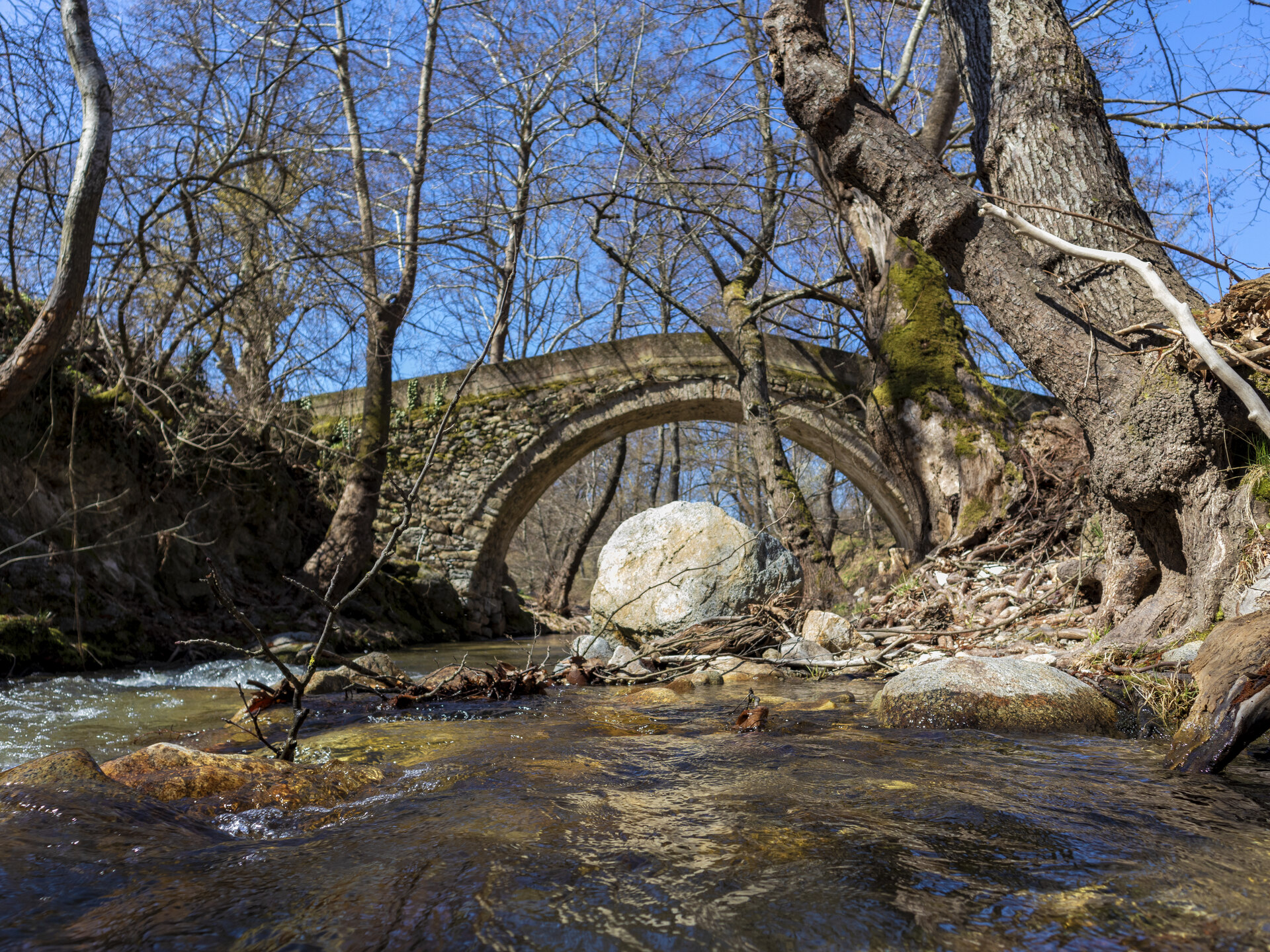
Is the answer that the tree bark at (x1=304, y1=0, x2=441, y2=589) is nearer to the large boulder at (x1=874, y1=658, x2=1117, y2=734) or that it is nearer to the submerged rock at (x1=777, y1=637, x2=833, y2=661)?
the submerged rock at (x1=777, y1=637, x2=833, y2=661)

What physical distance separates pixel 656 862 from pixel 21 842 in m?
1.23

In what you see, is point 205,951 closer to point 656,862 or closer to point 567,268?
point 656,862

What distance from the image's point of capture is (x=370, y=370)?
9719 mm

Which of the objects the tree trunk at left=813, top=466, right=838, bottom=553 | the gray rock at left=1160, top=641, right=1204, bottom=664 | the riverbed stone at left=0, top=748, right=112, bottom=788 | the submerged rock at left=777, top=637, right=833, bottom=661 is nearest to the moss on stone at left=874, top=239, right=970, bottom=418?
the submerged rock at left=777, top=637, right=833, bottom=661

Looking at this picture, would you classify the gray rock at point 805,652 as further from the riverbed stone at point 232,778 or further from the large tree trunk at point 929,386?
the riverbed stone at point 232,778

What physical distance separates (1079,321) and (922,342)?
12.4 feet

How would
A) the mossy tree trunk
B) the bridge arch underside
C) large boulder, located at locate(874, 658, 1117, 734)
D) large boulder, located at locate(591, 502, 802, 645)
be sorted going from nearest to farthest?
large boulder, located at locate(874, 658, 1117, 734) < large boulder, located at locate(591, 502, 802, 645) < the mossy tree trunk < the bridge arch underside

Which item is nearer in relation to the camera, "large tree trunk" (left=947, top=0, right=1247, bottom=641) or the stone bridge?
"large tree trunk" (left=947, top=0, right=1247, bottom=641)

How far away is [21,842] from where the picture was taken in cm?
150

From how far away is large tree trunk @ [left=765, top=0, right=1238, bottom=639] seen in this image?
319 cm

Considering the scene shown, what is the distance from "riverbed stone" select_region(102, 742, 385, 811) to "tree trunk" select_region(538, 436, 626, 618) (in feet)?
41.4

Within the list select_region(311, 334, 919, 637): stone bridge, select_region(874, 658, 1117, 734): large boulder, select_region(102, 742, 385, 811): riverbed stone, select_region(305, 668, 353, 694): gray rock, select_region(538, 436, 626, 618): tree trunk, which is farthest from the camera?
select_region(538, 436, 626, 618): tree trunk

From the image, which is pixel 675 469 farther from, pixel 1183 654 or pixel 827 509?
pixel 1183 654

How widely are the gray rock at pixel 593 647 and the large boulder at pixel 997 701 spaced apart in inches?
107
